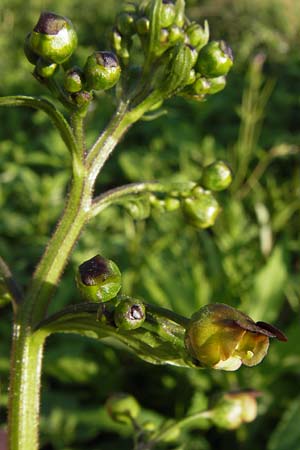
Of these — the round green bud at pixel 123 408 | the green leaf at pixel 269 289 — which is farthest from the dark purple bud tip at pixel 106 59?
the green leaf at pixel 269 289

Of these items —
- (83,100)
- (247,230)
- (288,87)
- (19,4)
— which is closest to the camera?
(83,100)

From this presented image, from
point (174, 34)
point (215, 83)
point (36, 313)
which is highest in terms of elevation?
point (174, 34)

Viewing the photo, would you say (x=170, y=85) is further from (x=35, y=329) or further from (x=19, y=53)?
(x=19, y=53)

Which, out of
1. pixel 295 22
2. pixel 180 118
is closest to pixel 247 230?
pixel 180 118

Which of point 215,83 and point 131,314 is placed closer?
point 131,314

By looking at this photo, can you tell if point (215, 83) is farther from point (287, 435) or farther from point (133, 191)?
point (287, 435)

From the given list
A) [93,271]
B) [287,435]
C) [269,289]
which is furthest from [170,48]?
[269,289]
